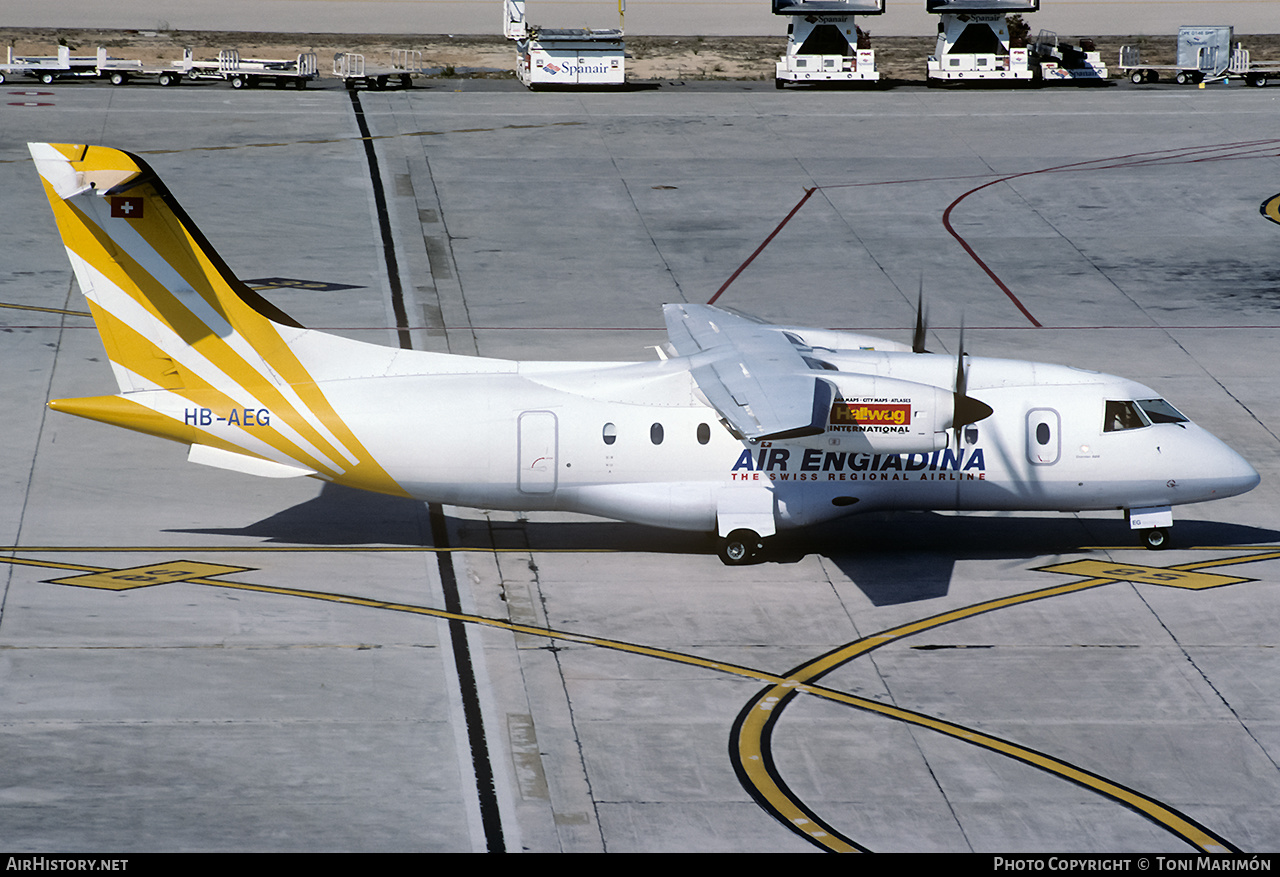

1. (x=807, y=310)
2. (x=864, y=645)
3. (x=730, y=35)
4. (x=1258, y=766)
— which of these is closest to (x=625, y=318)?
(x=807, y=310)

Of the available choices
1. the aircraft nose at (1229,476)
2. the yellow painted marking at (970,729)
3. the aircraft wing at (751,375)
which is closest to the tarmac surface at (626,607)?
the yellow painted marking at (970,729)

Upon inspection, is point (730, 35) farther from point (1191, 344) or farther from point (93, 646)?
point (93, 646)

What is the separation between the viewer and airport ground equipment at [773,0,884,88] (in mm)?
66938

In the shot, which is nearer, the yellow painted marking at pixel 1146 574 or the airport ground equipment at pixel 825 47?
the yellow painted marking at pixel 1146 574

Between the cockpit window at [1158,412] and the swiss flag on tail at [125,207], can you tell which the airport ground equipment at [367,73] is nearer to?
the swiss flag on tail at [125,207]

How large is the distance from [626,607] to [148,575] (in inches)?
305

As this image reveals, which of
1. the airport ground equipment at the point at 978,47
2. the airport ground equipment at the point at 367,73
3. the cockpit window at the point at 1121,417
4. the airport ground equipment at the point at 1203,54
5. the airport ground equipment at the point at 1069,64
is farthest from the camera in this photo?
the airport ground equipment at the point at 1203,54

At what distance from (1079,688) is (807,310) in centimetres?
2070

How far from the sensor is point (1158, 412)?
26.5 meters

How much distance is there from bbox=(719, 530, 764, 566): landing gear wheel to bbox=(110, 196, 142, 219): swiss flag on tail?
10.9 metres

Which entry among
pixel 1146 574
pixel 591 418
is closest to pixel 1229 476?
pixel 1146 574

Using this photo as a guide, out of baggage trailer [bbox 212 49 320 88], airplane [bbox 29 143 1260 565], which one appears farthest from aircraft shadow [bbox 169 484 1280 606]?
baggage trailer [bbox 212 49 320 88]

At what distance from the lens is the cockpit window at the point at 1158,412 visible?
26.4 m

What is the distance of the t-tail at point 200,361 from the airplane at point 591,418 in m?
0.03
